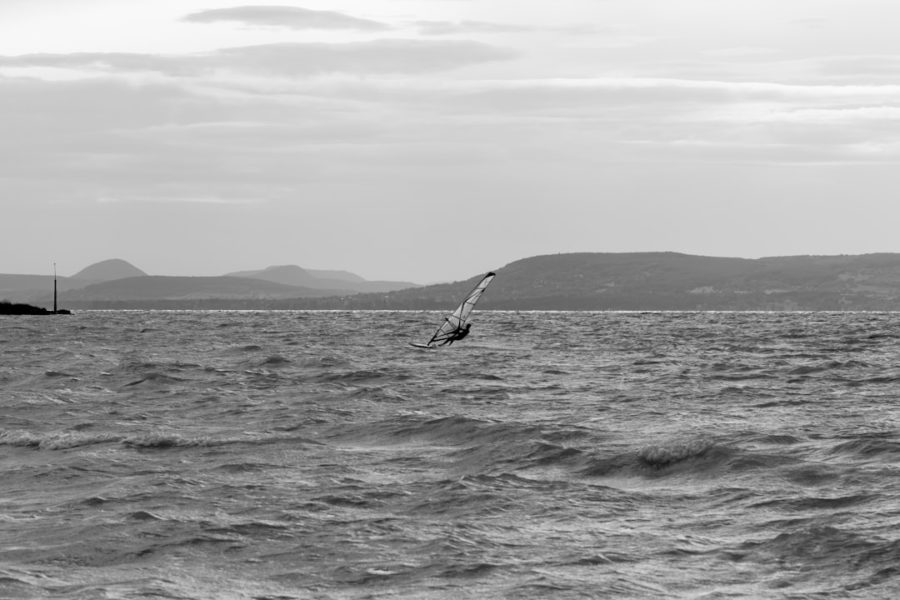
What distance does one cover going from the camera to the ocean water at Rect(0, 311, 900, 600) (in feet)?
50.0

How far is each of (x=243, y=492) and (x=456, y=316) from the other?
42.6m

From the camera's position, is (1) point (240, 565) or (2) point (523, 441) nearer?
(1) point (240, 565)

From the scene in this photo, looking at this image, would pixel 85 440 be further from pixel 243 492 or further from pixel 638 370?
pixel 638 370

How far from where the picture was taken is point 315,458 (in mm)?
25297

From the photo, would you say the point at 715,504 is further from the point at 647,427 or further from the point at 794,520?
the point at 647,427

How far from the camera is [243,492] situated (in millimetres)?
21000

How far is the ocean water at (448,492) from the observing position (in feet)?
50.0

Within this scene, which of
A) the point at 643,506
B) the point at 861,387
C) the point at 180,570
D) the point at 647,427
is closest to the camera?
the point at 180,570

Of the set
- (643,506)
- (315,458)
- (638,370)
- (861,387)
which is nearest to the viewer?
(643,506)

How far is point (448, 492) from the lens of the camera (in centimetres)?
2097

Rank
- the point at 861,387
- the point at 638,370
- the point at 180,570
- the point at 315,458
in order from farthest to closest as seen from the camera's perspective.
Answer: the point at 638,370
the point at 861,387
the point at 315,458
the point at 180,570

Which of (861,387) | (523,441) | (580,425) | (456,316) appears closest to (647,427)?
(580,425)

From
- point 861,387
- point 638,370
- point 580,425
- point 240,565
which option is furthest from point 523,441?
point 638,370

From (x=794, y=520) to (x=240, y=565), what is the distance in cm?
804
